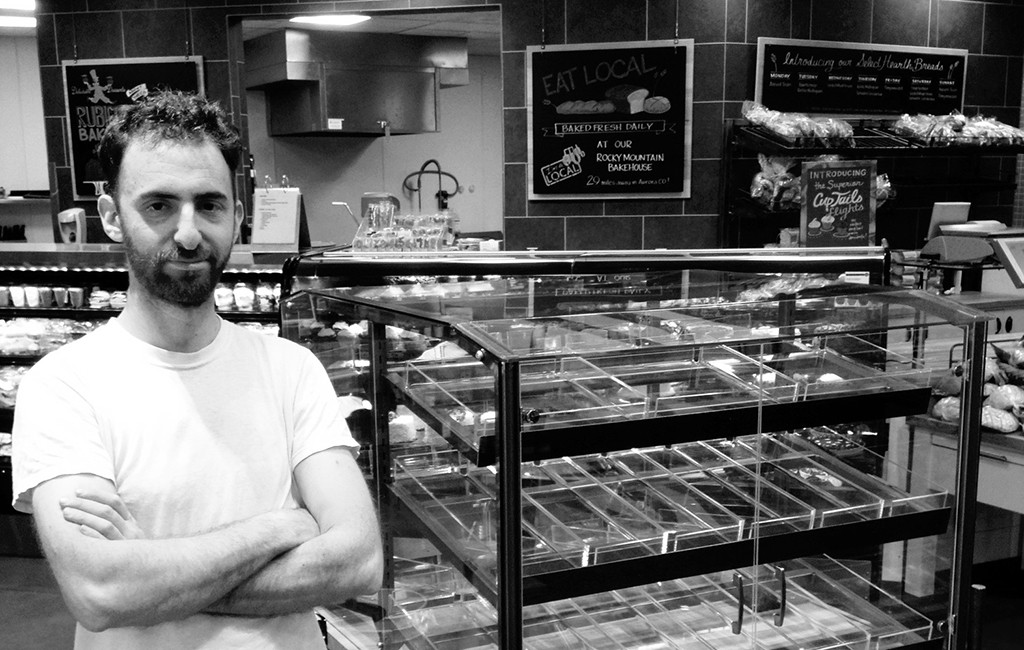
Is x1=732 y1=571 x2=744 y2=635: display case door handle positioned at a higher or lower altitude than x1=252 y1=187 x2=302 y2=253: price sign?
lower

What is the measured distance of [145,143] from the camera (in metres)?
1.48

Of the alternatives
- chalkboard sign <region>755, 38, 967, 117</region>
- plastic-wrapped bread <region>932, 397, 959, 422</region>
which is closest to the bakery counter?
plastic-wrapped bread <region>932, 397, 959, 422</region>

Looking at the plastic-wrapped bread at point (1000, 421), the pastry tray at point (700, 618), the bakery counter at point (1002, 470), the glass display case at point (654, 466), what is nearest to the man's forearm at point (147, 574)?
the glass display case at point (654, 466)

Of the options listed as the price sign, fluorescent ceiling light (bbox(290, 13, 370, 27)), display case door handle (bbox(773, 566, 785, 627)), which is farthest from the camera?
fluorescent ceiling light (bbox(290, 13, 370, 27))

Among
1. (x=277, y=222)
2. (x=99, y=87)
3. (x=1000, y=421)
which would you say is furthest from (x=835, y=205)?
(x=99, y=87)

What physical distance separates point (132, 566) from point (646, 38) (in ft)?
16.3

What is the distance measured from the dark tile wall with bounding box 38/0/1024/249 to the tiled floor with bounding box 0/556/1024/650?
259 cm

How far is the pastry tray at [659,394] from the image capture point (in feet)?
6.00

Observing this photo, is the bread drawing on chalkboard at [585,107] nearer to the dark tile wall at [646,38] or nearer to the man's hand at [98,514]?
the dark tile wall at [646,38]

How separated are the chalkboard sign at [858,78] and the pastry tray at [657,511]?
3.83 metres

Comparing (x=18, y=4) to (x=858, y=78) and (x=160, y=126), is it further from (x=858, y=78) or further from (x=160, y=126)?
(x=160, y=126)

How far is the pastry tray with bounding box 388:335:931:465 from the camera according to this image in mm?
1828

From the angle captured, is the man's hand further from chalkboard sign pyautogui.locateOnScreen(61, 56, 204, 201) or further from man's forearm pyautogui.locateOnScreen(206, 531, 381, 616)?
chalkboard sign pyautogui.locateOnScreen(61, 56, 204, 201)

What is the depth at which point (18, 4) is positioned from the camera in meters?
7.12
